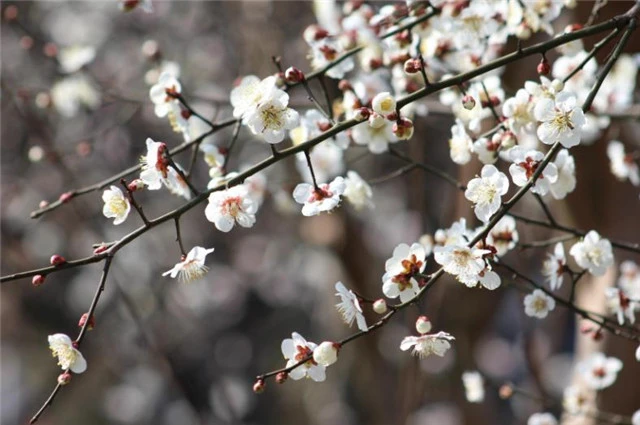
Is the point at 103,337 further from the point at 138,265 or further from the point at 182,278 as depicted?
the point at 182,278

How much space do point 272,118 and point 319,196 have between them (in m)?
0.17

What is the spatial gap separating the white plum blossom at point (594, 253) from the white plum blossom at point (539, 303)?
4.6 inches

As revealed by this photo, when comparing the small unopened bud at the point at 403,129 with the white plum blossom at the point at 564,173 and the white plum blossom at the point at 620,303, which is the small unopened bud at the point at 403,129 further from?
the white plum blossom at the point at 620,303

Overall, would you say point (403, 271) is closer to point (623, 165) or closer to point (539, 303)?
point (539, 303)

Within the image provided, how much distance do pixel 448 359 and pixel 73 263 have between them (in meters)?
2.96

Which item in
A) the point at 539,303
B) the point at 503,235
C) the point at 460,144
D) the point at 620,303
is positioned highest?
the point at 460,144

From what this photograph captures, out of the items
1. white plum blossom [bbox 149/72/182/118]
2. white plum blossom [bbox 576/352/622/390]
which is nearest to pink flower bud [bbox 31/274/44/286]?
white plum blossom [bbox 149/72/182/118]

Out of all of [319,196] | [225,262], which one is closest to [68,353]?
[319,196]

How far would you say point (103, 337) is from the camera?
6.18m

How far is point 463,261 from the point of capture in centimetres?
142

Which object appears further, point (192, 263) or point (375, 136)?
point (375, 136)

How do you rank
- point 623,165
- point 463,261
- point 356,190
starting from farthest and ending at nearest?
point 623,165
point 356,190
point 463,261

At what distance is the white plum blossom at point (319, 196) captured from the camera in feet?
4.90

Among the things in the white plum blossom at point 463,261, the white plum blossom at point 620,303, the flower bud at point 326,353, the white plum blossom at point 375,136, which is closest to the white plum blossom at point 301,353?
the flower bud at point 326,353
